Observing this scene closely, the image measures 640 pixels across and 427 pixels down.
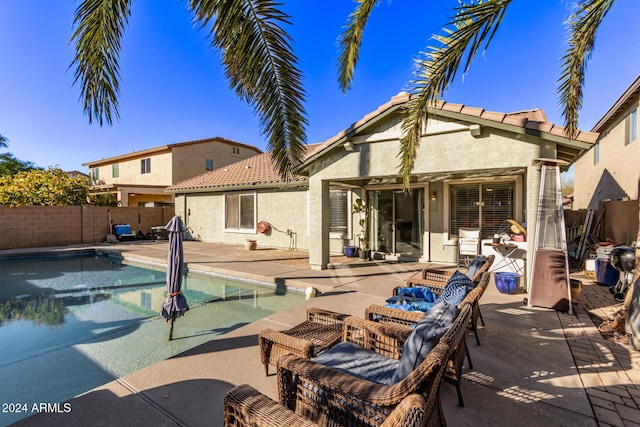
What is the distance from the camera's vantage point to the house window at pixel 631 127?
1156 cm

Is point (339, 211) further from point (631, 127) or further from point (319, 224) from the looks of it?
point (631, 127)

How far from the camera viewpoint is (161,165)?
23.6 metres

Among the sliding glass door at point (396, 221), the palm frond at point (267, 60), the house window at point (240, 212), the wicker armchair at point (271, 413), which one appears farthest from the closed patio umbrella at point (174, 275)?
the house window at point (240, 212)

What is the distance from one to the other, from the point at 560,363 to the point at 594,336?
1.37 metres

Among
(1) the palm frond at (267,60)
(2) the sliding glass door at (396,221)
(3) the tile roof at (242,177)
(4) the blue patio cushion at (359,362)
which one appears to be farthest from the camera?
(3) the tile roof at (242,177)

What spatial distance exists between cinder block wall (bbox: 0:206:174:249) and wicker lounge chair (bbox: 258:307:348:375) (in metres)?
18.9

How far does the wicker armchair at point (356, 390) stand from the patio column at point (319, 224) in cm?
671

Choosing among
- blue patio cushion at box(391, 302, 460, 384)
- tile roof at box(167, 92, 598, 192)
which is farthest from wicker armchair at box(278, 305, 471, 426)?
tile roof at box(167, 92, 598, 192)

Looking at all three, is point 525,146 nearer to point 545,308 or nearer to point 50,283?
point 545,308

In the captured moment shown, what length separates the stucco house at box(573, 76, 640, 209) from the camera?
37.7 ft

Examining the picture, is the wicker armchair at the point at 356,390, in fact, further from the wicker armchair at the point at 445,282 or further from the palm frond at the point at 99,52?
the palm frond at the point at 99,52

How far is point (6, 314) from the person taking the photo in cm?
662

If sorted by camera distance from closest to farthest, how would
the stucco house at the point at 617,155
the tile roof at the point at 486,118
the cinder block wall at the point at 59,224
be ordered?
1. the tile roof at the point at 486,118
2. the stucco house at the point at 617,155
3. the cinder block wall at the point at 59,224

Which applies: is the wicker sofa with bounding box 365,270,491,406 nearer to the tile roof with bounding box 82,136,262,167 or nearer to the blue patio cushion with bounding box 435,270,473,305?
the blue patio cushion with bounding box 435,270,473,305
